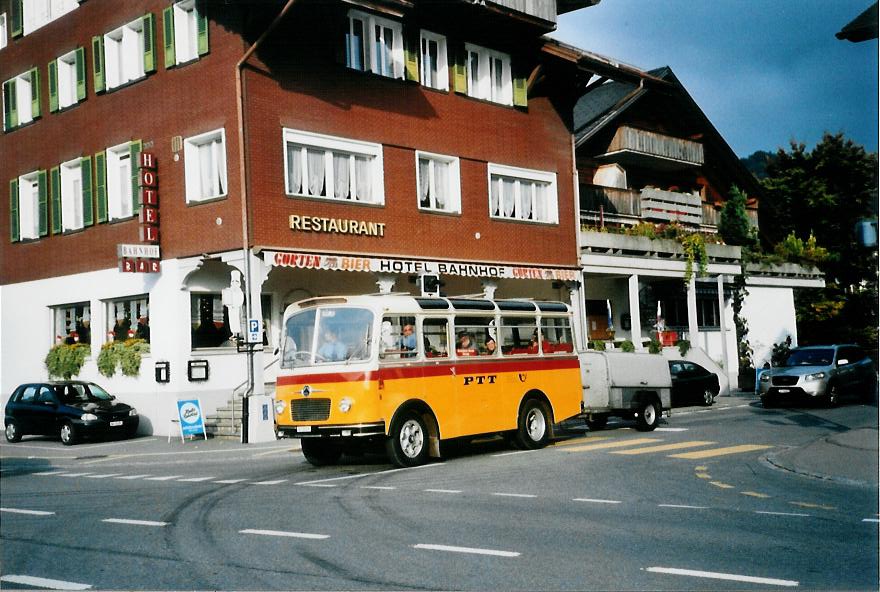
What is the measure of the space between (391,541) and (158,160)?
19254 mm

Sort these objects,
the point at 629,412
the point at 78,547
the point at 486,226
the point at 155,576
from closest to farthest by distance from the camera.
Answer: the point at 155,576 → the point at 78,547 → the point at 629,412 → the point at 486,226

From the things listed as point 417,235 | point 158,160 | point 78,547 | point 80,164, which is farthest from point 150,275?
point 78,547

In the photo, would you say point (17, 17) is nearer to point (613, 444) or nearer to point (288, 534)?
point (613, 444)

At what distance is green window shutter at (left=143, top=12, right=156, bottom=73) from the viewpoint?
26391mm

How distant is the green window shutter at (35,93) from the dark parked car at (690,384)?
20.3 metres

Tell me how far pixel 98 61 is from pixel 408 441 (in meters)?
17.3

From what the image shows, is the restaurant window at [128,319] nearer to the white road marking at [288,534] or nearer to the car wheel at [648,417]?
the car wheel at [648,417]

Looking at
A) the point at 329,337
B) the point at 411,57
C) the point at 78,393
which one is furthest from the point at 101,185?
the point at 329,337

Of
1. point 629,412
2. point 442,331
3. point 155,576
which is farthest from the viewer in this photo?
point 629,412

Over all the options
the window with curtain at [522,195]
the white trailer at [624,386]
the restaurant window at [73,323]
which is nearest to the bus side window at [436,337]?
the white trailer at [624,386]

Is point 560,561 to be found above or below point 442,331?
below

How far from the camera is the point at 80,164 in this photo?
1134 inches

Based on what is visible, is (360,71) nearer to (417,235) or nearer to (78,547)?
(417,235)

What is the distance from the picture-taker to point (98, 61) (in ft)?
92.1
